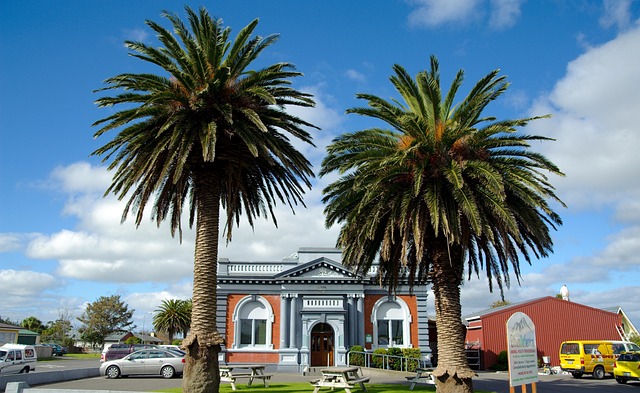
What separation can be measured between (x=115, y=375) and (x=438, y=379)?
16.8 m

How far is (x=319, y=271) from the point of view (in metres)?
34.4

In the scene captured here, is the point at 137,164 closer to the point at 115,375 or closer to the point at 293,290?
the point at 115,375

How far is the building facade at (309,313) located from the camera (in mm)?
33312

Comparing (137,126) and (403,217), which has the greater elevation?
(137,126)

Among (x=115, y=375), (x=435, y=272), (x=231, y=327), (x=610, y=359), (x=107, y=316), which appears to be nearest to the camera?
(x=435, y=272)

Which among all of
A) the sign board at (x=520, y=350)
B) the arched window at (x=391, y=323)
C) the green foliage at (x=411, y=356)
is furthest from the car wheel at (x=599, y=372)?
the sign board at (x=520, y=350)

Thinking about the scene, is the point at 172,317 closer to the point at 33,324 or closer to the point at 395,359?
the point at 395,359

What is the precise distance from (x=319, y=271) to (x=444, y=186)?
19238mm

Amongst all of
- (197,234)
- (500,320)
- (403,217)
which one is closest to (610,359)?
(500,320)

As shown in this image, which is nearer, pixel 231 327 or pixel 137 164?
pixel 137 164

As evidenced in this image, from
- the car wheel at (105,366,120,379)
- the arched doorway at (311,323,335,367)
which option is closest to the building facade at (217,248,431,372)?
the arched doorway at (311,323,335,367)

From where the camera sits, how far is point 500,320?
3903cm

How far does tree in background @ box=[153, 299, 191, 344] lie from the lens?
6197cm

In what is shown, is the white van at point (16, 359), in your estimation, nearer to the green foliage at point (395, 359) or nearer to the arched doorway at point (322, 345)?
the arched doorway at point (322, 345)
